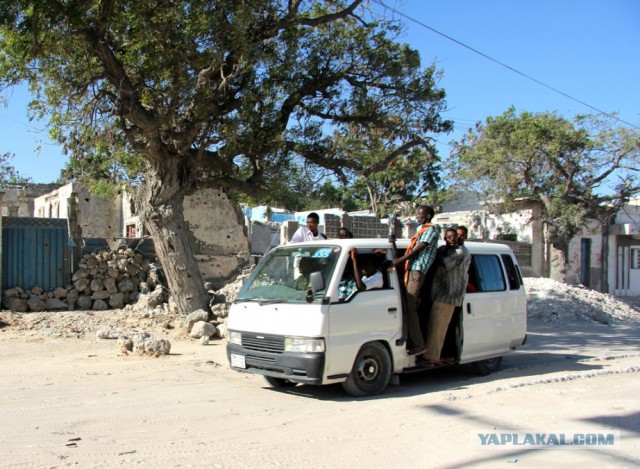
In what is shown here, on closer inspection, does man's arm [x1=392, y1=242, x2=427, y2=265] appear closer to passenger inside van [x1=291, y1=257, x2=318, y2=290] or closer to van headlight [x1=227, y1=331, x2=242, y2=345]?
passenger inside van [x1=291, y1=257, x2=318, y2=290]

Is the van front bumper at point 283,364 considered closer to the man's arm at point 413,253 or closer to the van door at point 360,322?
the van door at point 360,322

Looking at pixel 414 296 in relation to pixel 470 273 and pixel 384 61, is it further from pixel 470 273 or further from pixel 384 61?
pixel 384 61

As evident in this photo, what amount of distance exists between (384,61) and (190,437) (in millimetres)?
10966

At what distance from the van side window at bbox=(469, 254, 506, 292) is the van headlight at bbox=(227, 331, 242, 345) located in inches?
137

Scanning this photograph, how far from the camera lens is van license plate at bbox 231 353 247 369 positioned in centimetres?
739

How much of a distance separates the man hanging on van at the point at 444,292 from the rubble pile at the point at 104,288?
27.5ft

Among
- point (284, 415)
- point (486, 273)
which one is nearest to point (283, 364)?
point (284, 415)

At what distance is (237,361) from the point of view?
7.46 metres

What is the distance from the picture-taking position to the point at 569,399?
718 centimetres

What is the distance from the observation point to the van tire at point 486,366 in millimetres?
9078

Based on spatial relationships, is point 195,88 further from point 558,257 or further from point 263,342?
point 558,257

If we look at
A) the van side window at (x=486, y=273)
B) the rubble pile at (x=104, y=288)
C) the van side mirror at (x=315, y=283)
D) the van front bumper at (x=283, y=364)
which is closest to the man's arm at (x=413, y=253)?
the van side mirror at (x=315, y=283)

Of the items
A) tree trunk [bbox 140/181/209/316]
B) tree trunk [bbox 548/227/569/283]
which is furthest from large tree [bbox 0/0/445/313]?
tree trunk [bbox 548/227/569/283]

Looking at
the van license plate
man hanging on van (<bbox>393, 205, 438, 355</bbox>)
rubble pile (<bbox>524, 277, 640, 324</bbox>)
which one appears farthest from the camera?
rubble pile (<bbox>524, 277, 640, 324</bbox>)
